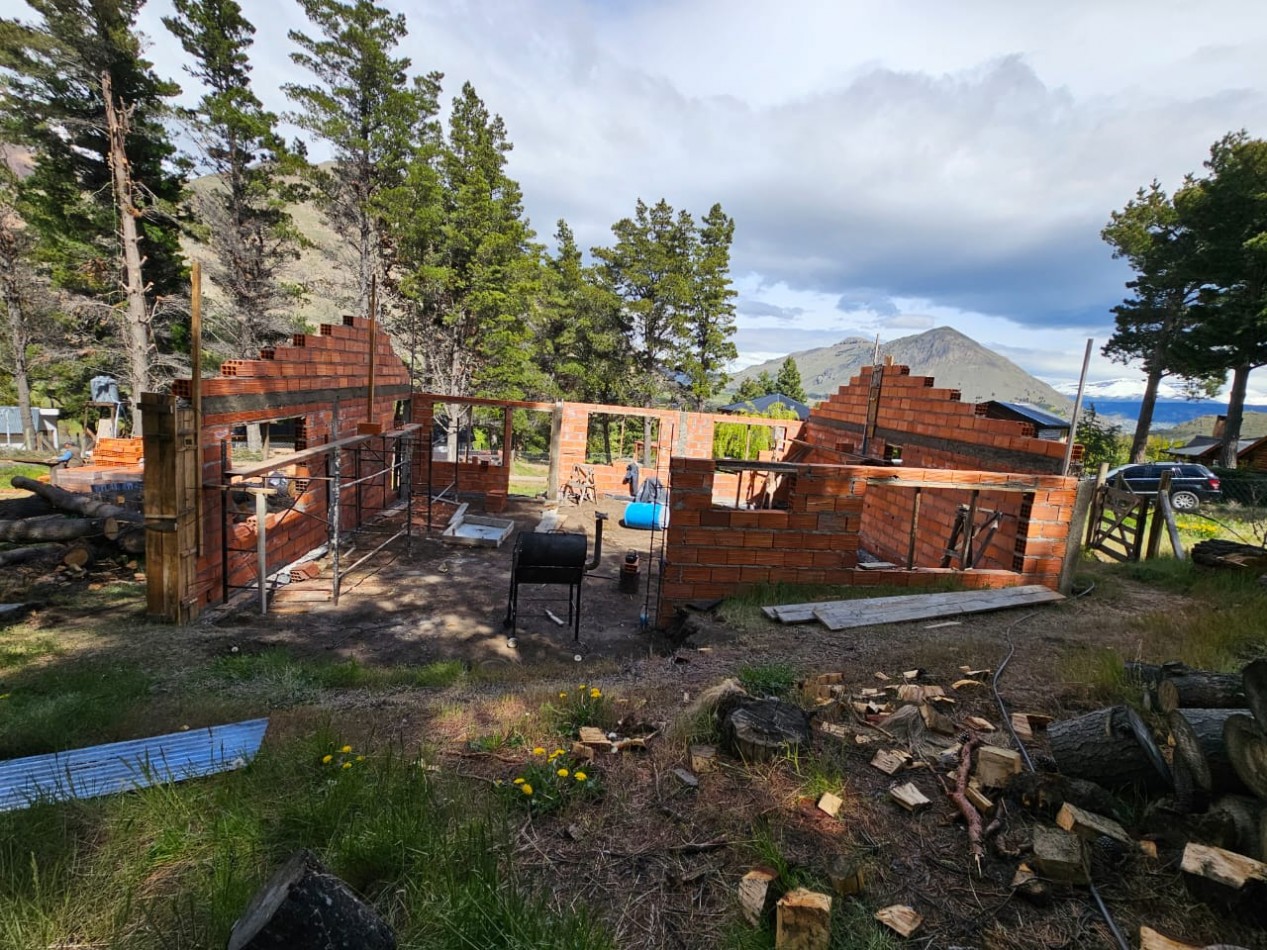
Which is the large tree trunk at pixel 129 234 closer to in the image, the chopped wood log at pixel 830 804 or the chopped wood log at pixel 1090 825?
the chopped wood log at pixel 830 804

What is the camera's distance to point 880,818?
2707mm

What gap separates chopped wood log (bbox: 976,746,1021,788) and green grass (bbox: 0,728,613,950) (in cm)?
206

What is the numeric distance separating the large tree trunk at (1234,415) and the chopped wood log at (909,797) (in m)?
28.8

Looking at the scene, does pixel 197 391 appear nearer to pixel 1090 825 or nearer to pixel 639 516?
pixel 1090 825

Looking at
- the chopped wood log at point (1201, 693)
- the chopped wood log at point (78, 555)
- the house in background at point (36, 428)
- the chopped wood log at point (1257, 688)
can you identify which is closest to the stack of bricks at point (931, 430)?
the chopped wood log at point (1201, 693)

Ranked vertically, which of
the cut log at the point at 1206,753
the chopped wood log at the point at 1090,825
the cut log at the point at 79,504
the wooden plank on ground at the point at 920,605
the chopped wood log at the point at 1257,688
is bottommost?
the cut log at the point at 79,504

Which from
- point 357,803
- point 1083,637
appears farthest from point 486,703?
point 1083,637

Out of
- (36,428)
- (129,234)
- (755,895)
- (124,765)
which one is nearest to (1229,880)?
(755,895)

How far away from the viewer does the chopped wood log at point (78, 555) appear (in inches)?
309

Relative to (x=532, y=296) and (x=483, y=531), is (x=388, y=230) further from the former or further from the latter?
(x=483, y=531)

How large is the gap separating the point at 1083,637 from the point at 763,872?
5042 mm

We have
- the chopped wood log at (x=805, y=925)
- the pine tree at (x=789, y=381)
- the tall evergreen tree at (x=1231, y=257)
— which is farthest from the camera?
the pine tree at (x=789, y=381)

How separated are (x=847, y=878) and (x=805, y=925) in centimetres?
37

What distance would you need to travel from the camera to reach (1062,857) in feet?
7.26
